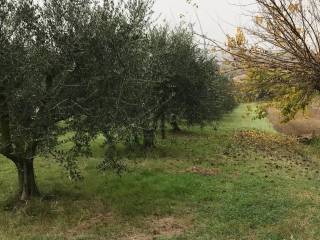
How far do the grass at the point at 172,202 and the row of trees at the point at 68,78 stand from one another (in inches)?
45.3

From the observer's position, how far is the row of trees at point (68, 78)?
9.98 metres

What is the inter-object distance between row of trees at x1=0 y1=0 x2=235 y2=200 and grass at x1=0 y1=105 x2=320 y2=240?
115 cm

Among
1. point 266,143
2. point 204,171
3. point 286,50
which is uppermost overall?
point 286,50

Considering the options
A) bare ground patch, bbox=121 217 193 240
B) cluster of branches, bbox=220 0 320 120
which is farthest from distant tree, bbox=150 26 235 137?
cluster of branches, bbox=220 0 320 120

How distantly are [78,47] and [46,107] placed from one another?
1622 millimetres

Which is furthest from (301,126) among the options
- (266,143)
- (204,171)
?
(204,171)

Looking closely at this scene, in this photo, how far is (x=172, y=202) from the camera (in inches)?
494

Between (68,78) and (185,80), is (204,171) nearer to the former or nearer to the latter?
(68,78)

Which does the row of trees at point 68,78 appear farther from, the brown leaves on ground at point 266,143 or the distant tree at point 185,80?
the brown leaves on ground at point 266,143

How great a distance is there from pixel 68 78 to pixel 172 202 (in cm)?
438

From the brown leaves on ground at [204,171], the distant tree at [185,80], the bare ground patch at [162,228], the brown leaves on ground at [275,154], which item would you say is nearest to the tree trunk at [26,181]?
the bare ground patch at [162,228]

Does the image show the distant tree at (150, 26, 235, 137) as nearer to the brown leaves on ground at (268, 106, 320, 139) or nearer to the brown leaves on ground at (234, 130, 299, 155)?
the brown leaves on ground at (234, 130, 299, 155)

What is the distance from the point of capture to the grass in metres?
10.0

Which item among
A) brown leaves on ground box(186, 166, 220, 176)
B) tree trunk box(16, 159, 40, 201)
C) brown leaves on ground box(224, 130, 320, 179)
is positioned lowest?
brown leaves on ground box(224, 130, 320, 179)
